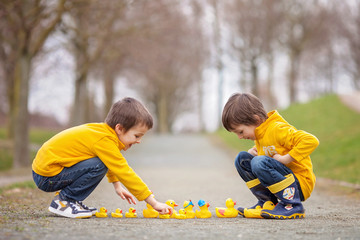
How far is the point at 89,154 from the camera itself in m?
4.01

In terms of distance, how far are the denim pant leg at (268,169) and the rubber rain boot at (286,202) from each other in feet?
0.18

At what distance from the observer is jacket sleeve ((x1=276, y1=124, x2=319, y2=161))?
3889 millimetres

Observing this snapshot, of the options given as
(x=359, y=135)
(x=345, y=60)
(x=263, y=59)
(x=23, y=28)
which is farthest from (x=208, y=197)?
(x=345, y=60)

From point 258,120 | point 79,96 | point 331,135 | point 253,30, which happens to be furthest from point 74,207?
point 253,30

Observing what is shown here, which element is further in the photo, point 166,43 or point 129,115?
point 166,43

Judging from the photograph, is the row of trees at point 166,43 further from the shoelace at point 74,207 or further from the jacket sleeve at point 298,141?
the jacket sleeve at point 298,141

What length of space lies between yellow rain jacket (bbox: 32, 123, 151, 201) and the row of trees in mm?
8160

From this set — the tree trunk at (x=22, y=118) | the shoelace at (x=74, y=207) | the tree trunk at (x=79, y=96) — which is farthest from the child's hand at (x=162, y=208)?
the tree trunk at (x=79, y=96)

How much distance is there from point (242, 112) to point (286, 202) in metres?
0.96

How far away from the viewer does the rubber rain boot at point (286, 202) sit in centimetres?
400

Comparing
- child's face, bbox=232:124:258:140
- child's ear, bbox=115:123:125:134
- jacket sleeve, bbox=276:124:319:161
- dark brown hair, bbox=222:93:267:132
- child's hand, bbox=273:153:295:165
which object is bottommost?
child's hand, bbox=273:153:295:165

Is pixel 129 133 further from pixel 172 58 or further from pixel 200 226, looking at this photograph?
pixel 172 58

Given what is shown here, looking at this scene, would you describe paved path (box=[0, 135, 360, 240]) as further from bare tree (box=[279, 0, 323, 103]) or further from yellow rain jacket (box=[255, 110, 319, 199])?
bare tree (box=[279, 0, 323, 103])

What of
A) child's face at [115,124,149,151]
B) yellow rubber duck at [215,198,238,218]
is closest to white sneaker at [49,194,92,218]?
child's face at [115,124,149,151]
